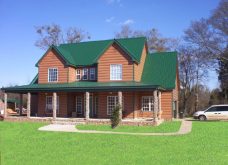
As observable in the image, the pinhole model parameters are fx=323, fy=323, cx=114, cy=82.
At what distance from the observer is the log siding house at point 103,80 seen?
31.4 metres

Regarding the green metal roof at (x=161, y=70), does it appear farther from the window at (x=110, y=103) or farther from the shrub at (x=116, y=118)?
the shrub at (x=116, y=118)

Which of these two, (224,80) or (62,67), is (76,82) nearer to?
(62,67)

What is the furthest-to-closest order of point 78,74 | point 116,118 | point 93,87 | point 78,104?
point 78,74 < point 78,104 < point 93,87 < point 116,118

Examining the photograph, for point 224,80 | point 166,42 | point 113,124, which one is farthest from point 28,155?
Result: point 166,42

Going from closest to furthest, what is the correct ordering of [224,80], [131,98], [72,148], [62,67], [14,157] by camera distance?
[14,157], [72,148], [131,98], [62,67], [224,80]

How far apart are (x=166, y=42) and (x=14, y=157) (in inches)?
1695

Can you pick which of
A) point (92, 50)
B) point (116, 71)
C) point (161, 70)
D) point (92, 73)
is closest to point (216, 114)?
point (161, 70)

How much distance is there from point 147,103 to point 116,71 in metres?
4.41

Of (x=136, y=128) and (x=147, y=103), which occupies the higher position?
(x=147, y=103)

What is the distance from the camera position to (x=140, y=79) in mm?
33250

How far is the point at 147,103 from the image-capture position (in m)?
31.6

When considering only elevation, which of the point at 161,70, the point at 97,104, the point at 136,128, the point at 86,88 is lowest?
the point at 136,128

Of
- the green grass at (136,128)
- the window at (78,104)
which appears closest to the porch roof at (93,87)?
the window at (78,104)

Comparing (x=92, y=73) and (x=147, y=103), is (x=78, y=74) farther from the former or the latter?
(x=147, y=103)
